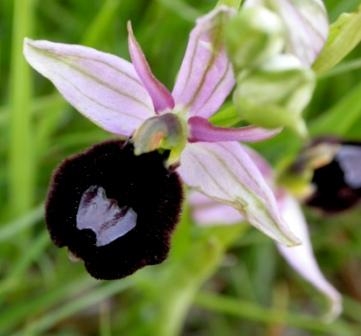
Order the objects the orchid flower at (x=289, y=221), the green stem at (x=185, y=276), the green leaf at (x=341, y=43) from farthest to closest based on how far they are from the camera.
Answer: the orchid flower at (x=289, y=221), the green stem at (x=185, y=276), the green leaf at (x=341, y=43)

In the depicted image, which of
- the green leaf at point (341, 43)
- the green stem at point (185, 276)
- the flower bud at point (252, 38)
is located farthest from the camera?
the green stem at point (185, 276)

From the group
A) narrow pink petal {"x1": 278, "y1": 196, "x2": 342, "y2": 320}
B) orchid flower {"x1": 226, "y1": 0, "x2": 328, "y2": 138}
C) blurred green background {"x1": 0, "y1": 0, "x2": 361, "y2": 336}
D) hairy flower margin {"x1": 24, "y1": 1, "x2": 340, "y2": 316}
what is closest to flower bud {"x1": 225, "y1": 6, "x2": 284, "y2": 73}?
orchid flower {"x1": 226, "y1": 0, "x2": 328, "y2": 138}

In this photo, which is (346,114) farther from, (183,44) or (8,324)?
(8,324)

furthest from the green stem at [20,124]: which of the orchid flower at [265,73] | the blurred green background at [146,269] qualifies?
the orchid flower at [265,73]

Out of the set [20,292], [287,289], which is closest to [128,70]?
[20,292]

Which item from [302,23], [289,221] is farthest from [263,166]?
[302,23]

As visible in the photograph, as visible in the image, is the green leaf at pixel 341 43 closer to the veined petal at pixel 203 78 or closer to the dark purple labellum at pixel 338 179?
the veined petal at pixel 203 78
